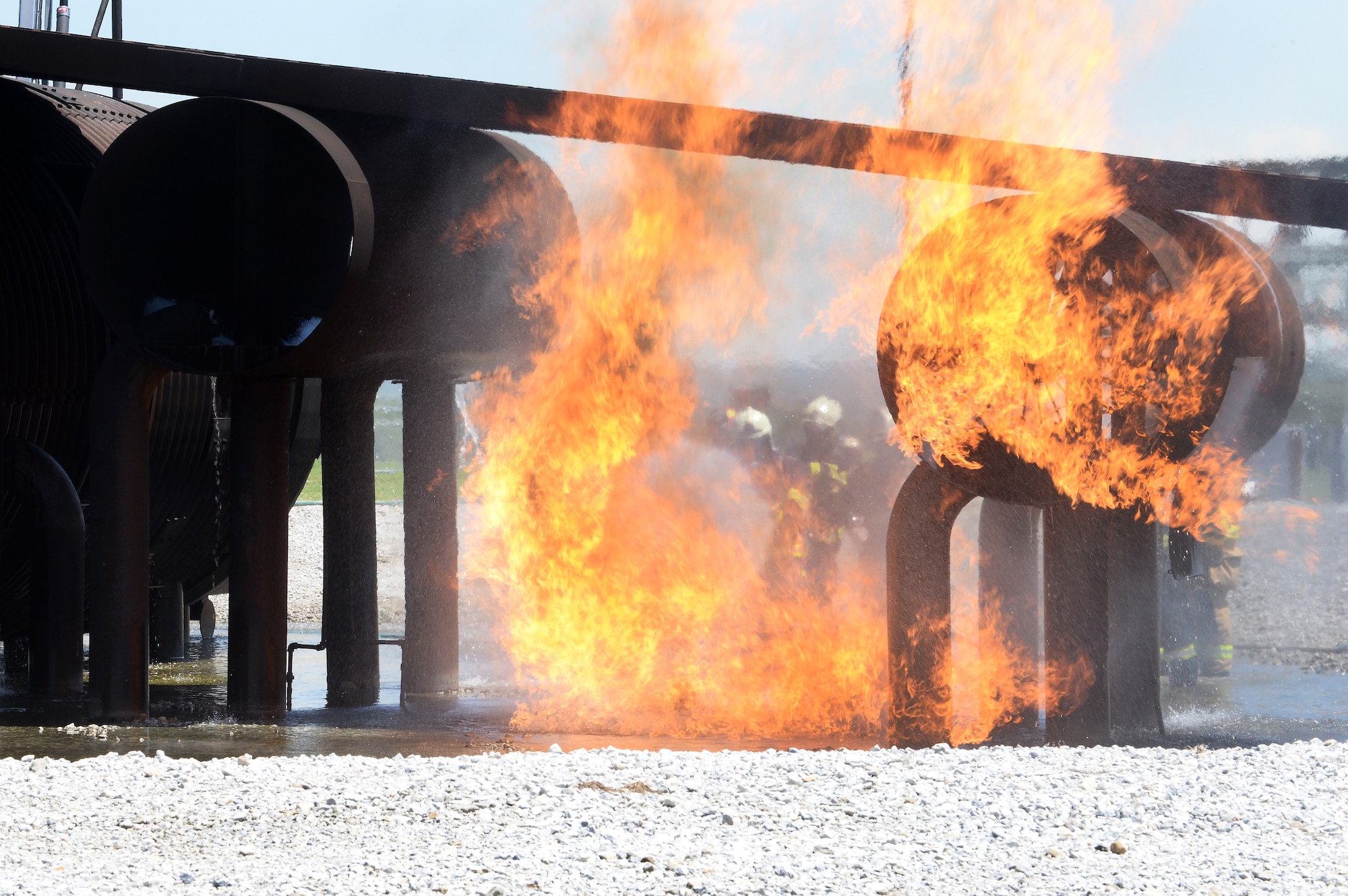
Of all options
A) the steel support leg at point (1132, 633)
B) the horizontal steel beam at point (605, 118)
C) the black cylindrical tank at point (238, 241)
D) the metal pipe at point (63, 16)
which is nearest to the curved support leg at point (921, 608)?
the steel support leg at point (1132, 633)

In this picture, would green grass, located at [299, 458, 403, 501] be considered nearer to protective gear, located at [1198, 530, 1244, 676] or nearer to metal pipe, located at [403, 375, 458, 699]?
metal pipe, located at [403, 375, 458, 699]

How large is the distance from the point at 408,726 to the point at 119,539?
2.13 m

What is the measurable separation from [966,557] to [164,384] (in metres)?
12.3

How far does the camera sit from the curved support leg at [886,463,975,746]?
7.63 metres

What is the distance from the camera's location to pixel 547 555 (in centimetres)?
994

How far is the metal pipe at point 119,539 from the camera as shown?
827 centimetres

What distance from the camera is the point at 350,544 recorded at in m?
9.38

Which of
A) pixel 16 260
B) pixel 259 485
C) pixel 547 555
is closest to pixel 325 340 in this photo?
pixel 259 485

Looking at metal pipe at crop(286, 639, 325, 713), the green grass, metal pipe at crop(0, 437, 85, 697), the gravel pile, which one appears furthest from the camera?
the green grass

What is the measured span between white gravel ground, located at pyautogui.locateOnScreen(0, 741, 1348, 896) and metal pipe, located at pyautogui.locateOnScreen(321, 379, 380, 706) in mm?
2747

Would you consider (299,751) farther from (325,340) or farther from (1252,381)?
(1252,381)

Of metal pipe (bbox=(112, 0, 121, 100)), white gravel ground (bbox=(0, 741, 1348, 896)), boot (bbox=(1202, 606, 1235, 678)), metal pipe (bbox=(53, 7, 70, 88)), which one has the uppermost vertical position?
metal pipe (bbox=(53, 7, 70, 88))

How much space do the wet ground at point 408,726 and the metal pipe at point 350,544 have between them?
0.30 meters

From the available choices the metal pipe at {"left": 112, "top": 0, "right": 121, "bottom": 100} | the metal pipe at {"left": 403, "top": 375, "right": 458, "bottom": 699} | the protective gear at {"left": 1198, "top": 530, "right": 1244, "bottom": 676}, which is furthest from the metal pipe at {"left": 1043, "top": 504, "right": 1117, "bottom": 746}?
the metal pipe at {"left": 112, "top": 0, "right": 121, "bottom": 100}
